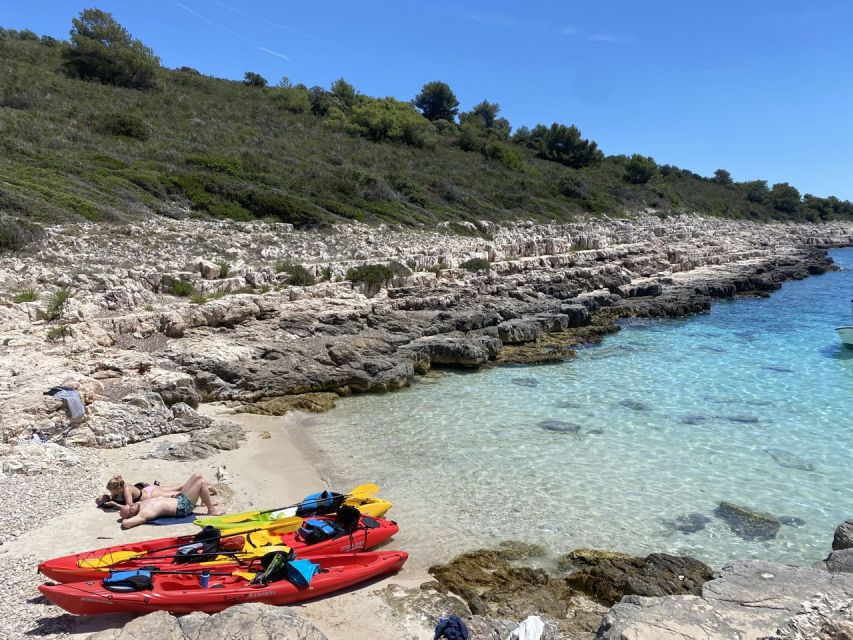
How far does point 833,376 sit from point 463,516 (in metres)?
12.6

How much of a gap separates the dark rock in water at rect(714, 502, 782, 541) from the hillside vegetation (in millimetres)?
18657

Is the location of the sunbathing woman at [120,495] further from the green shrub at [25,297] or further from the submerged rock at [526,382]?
the submerged rock at [526,382]

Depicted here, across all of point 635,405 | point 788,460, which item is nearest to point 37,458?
point 635,405

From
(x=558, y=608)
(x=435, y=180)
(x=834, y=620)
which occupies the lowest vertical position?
(x=558, y=608)

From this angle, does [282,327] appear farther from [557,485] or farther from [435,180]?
[435,180]

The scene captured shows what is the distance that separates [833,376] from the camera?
15.1 meters

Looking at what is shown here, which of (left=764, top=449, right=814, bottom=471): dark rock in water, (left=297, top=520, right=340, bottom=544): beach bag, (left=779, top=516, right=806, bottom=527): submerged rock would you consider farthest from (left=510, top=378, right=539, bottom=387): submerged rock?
(left=297, top=520, right=340, bottom=544): beach bag

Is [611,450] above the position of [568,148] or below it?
below

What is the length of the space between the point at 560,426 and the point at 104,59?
4557cm

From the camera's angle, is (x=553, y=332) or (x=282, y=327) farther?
(x=553, y=332)

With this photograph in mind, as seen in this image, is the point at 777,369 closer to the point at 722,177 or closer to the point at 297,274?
the point at 297,274

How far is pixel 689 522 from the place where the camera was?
7688 millimetres

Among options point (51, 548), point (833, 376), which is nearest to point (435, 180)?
point (833, 376)

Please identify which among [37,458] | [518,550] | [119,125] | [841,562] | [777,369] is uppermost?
[119,125]
